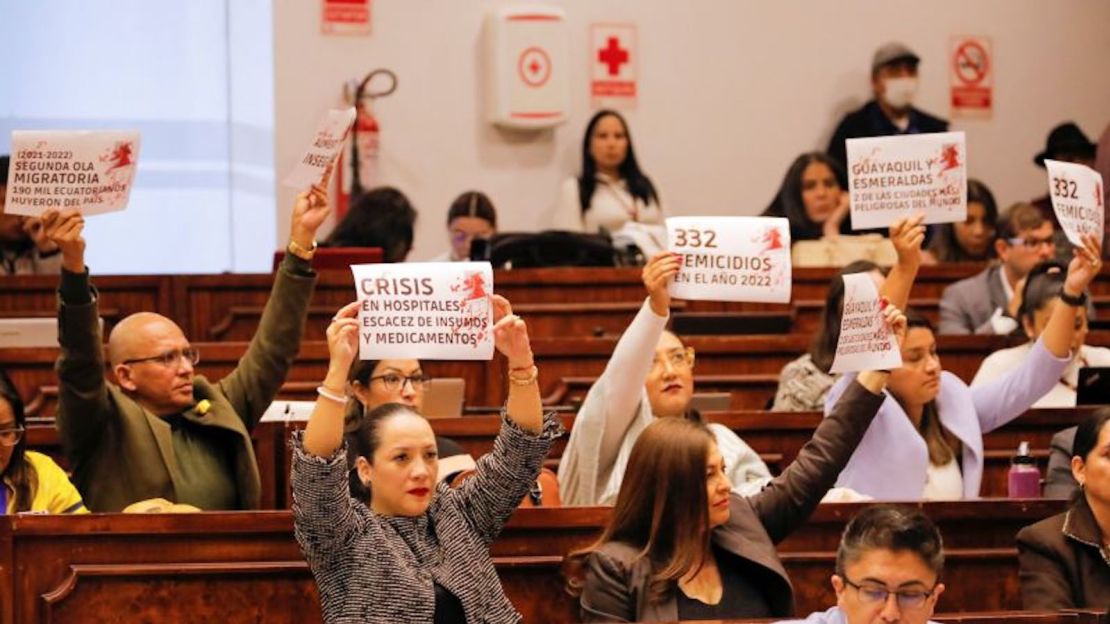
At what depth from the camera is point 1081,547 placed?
3.97m

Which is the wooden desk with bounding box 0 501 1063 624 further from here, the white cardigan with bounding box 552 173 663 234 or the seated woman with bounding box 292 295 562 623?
the white cardigan with bounding box 552 173 663 234

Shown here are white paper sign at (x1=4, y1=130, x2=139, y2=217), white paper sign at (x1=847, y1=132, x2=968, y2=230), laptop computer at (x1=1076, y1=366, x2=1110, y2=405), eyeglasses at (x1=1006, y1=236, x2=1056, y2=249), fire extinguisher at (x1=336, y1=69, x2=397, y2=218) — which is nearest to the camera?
white paper sign at (x1=4, y1=130, x2=139, y2=217)

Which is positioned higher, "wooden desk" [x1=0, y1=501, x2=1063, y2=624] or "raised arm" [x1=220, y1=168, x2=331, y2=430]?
"raised arm" [x1=220, y1=168, x2=331, y2=430]

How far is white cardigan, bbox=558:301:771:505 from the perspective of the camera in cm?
428

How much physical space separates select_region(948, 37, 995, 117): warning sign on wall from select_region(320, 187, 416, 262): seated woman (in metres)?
3.98

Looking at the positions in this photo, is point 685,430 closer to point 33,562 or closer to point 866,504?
point 866,504

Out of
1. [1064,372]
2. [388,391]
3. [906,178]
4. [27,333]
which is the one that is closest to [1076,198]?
[906,178]

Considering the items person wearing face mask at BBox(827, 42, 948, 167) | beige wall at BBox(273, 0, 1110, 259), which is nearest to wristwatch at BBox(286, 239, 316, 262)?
beige wall at BBox(273, 0, 1110, 259)

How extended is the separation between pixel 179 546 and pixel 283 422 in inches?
36.5

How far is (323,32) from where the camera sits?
9336mm

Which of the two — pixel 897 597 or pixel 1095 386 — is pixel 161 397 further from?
pixel 1095 386

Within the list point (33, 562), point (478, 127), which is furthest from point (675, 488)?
Result: point (478, 127)

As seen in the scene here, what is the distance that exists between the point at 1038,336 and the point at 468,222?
2716 millimetres

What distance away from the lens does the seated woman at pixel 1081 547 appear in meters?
3.95
